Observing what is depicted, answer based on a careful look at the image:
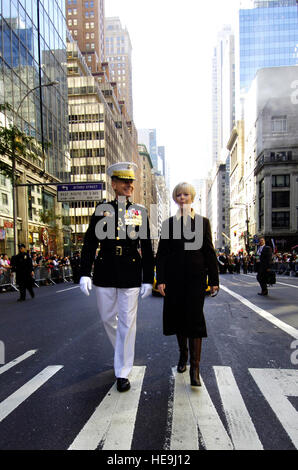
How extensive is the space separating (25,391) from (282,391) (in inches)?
101

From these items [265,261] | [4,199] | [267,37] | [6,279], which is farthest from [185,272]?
[267,37]

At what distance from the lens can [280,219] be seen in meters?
51.5

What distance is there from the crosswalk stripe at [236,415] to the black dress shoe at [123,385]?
3.01 feet

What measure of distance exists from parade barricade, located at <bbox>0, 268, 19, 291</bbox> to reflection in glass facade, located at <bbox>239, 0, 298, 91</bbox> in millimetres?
95899

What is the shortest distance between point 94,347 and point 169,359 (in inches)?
48.6

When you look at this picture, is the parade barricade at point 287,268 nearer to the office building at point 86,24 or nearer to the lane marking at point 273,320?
the lane marking at point 273,320

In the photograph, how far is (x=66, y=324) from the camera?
643 centimetres

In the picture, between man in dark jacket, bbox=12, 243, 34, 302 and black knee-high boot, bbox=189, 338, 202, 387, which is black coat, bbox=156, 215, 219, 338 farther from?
man in dark jacket, bbox=12, 243, 34, 302

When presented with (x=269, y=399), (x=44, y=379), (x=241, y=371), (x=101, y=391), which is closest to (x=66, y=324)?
(x=44, y=379)

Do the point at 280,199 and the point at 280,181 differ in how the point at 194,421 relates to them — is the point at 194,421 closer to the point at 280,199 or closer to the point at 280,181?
the point at 280,199

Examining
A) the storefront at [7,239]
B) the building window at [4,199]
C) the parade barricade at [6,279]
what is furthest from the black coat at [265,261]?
the building window at [4,199]

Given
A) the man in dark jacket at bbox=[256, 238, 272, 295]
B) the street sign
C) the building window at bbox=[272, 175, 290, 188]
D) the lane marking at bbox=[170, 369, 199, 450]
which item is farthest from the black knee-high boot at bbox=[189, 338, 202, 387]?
the building window at bbox=[272, 175, 290, 188]

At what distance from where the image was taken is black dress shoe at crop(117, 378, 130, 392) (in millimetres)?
3182
